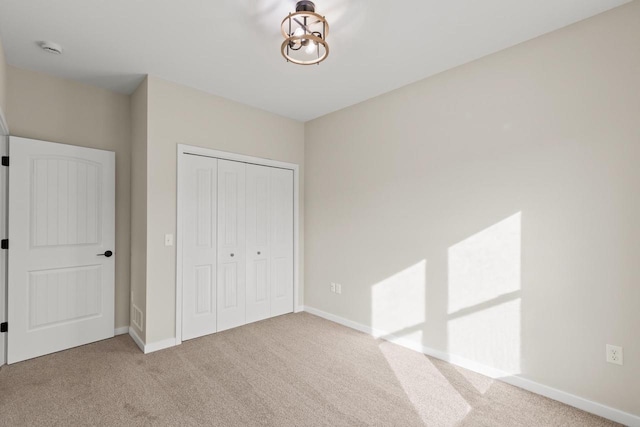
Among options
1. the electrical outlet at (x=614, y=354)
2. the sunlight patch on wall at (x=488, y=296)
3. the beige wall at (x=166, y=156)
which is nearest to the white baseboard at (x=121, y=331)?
the beige wall at (x=166, y=156)

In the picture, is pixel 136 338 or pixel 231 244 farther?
pixel 231 244

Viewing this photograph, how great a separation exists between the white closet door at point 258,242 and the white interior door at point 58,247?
141 cm

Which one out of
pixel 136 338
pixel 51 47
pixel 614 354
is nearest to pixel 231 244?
pixel 136 338

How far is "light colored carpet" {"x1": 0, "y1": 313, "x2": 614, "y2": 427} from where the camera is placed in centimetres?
200

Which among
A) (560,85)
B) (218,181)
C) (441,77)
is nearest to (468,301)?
(560,85)

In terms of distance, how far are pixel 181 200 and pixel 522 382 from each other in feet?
11.0

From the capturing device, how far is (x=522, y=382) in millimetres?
2367

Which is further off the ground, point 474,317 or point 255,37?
point 255,37

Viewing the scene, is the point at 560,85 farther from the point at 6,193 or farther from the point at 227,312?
the point at 6,193

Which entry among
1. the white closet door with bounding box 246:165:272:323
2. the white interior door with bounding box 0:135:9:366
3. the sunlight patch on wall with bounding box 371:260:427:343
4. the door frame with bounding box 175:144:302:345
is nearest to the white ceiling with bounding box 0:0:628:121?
the door frame with bounding box 175:144:302:345

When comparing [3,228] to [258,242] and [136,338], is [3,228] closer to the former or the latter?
[136,338]

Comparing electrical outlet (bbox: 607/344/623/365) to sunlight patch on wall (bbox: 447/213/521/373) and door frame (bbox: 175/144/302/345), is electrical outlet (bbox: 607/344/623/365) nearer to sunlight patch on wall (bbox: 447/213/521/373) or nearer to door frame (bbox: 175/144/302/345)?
sunlight patch on wall (bbox: 447/213/521/373)

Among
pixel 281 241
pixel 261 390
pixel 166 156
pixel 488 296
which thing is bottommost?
pixel 261 390

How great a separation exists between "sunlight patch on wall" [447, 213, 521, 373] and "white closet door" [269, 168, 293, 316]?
2.10 m
